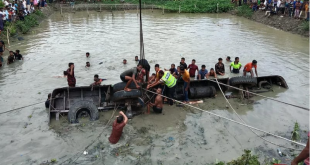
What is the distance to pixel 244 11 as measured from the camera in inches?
1299

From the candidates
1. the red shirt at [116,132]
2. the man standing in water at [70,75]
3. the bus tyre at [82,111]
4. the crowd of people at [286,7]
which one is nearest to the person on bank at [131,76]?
the bus tyre at [82,111]

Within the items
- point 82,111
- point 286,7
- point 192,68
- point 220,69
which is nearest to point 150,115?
point 82,111

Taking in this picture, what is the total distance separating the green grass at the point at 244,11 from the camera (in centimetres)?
3163

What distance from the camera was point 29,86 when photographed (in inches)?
481

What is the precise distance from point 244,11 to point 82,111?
2944cm

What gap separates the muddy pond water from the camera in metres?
7.47

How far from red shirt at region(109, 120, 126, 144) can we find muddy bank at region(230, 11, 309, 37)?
19.7m

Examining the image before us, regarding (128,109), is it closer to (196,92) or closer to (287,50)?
(196,92)

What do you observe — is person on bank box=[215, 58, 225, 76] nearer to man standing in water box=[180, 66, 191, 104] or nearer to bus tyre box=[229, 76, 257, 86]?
bus tyre box=[229, 76, 257, 86]

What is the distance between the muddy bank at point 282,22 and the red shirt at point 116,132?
1968cm

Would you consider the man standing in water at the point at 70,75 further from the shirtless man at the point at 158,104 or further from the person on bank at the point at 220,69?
the person on bank at the point at 220,69

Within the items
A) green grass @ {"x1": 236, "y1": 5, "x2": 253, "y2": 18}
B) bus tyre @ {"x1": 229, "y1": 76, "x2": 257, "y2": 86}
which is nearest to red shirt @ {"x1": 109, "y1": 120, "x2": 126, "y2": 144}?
bus tyre @ {"x1": 229, "y1": 76, "x2": 257, "y2": 86}

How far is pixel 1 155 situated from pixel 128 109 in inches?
160

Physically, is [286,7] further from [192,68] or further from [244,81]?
[244,81]
